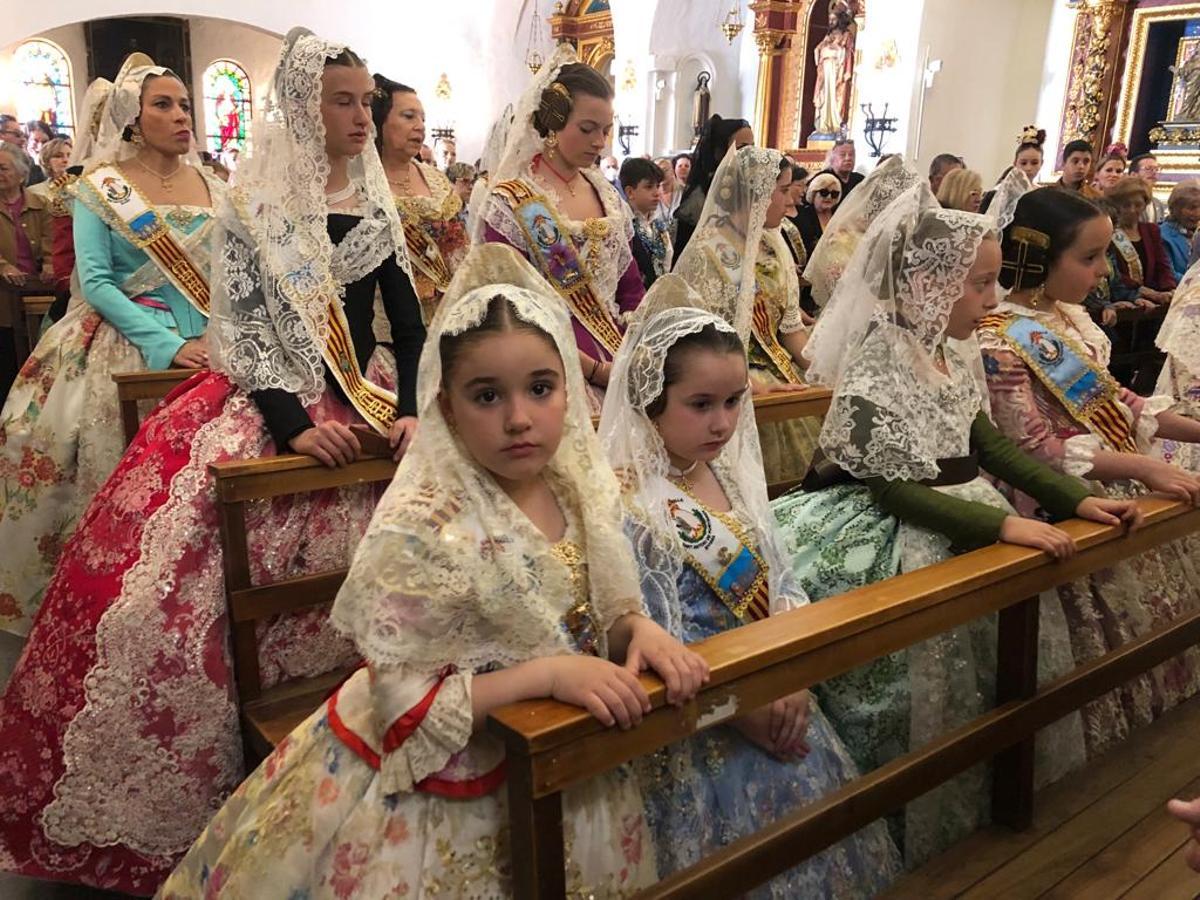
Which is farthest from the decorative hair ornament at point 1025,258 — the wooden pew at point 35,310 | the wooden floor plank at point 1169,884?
the wooden pew at point 35,310

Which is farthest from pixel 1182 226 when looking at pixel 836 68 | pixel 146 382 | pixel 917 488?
pixel 146 382

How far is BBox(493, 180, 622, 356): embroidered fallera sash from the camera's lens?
2828mm

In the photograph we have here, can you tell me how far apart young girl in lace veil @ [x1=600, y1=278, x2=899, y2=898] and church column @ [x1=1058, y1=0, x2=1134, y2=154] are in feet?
31.9

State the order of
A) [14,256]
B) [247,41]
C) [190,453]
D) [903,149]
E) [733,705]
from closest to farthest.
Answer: [733,705]
[190,453]
[14,256]
[903,149]
[247,41]

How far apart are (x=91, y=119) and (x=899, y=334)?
112 inches

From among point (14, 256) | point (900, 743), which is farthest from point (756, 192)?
point (14, 256)

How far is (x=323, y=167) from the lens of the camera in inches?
91.2

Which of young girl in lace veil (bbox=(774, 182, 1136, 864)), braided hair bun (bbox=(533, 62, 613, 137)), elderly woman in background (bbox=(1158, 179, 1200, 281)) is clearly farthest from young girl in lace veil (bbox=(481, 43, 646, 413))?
elderly woman in background (bbox=(1158, 179, 1200, 281))

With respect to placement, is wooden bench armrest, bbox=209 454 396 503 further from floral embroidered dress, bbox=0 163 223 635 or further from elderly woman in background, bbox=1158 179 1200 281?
elderly woman in background, bbox=1158 179 1200 281

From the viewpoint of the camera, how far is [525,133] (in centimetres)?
288

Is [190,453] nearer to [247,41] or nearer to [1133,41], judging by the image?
[1133,41]

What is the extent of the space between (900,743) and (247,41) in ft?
59.0

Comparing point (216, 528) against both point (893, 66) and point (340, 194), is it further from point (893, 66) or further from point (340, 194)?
point (893, 66)

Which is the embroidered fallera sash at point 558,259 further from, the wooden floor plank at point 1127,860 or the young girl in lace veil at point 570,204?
the wooden floor plank at point 1127,860
